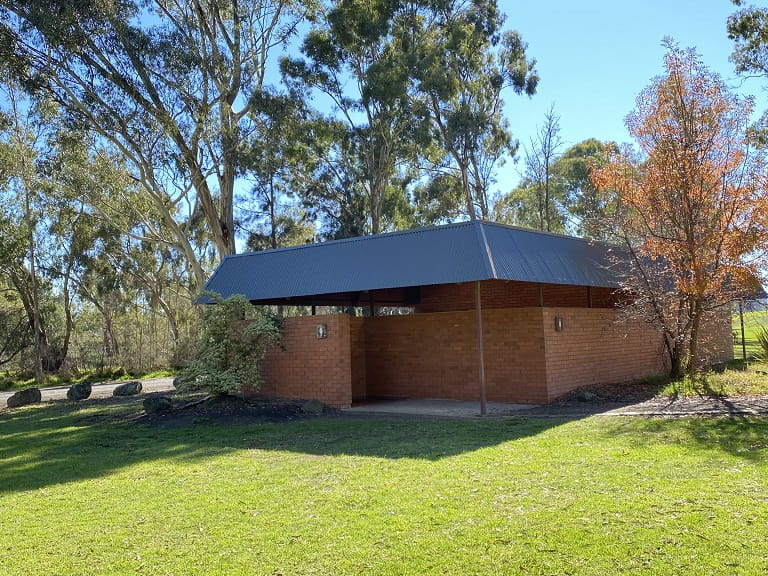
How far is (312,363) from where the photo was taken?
45.5ft

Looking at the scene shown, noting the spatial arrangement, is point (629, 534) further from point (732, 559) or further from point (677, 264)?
point (677, 264)

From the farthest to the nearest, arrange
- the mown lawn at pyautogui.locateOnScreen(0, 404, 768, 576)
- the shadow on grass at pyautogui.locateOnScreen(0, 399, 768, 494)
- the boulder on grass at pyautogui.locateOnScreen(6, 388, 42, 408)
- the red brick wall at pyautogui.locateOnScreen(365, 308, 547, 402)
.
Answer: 1. the boulder on grass at pyautogui.locateOnScreen(6, 388, 42, 408)
2. the red brick wall at pyautogui.locateOnScreen(365, 308, 547, 402)
3. the shadow on grass at pyautogui.locateOnScreen(0, 399, 768, 494)
4. the mown lawn at pyautogui.locateOnScreen(0, 404, 768, 576)

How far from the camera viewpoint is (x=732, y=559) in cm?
422

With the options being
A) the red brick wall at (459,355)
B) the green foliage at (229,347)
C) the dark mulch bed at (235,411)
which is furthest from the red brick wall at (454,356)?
the green foliage at (229,347)

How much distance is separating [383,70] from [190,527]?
24264 millimetres

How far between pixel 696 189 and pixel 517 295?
5.04m

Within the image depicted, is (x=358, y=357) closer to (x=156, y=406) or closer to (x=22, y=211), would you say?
(x=156, y=406)

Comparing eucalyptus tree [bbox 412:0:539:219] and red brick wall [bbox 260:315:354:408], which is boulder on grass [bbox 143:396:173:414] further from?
eucalyptus tree [bbox 412:0:539:219]

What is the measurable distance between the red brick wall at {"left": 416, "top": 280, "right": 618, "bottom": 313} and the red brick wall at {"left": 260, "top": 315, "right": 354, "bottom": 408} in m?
4.25

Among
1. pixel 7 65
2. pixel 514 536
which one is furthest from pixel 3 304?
pixel 514 536

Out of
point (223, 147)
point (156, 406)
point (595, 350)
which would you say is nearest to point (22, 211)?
point (223, 147)

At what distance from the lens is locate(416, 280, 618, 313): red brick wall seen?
1598 centimetres

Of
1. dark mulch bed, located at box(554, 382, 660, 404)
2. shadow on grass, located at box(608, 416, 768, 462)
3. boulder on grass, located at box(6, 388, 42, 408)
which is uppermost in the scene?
boulder on grass, located at box(6, 388, 42, 408)

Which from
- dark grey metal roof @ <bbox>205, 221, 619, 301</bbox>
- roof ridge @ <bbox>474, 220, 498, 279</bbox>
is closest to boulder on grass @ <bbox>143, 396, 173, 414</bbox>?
dark grey metal roof @ <bbox>205, 221, 619, 301</bbox>
